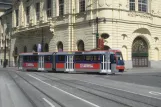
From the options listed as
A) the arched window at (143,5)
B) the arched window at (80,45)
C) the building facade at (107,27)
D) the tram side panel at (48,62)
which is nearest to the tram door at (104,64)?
the tram side panel at (48,62)

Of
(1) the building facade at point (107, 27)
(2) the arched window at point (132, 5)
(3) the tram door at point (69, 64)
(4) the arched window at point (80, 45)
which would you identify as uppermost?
(2) the arched window at point (132, 5)

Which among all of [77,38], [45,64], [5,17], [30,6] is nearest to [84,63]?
[45,64]

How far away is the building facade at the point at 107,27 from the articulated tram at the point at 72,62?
7.39 metres

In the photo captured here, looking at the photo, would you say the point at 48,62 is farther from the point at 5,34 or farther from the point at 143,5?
the point at 5,34

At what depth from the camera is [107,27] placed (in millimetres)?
44938

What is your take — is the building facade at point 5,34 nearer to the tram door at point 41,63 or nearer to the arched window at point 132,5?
the tram door at point 41,63

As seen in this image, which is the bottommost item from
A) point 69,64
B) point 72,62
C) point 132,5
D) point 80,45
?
point 69,64

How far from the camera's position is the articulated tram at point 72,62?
34.2m

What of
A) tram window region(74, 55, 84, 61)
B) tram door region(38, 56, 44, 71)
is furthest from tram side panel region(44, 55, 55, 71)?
tram window region(74, 55, 84, 61)

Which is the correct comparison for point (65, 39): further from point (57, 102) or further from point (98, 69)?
point (57, 102)

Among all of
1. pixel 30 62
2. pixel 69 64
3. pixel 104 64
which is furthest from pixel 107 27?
pixel 104 64

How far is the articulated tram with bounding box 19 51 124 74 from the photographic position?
34.2 m

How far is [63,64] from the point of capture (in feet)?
128

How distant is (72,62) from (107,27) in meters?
9.60
